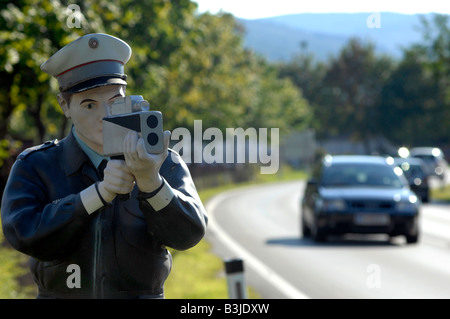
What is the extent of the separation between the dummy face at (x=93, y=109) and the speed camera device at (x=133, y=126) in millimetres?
335

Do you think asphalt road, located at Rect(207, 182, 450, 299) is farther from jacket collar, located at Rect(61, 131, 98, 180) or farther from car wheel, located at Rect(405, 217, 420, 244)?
jacket collar, located at Rect(61, 131, 98, 180)

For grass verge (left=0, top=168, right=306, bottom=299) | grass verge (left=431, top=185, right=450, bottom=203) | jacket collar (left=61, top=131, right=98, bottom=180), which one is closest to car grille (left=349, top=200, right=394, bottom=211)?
grass verge (left=0, top=168, right=306, bottom=299)

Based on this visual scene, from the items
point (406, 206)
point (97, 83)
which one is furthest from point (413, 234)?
point (97, 83)

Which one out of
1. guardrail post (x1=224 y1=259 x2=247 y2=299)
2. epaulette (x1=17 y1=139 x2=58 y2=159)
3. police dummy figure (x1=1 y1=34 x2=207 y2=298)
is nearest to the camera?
police dummy figure (x1=1 y1=34 x2=207 y2=298)

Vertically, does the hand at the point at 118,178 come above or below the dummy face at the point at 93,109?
below

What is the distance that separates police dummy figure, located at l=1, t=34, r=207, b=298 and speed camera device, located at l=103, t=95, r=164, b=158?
206mm

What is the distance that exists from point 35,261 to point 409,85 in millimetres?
104388

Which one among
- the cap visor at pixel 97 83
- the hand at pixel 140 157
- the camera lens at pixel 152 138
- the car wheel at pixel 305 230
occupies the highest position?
the cap visor at pixel 97 83

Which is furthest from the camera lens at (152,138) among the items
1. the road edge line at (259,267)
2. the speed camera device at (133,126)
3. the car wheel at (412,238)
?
the car wheel at (412,238)

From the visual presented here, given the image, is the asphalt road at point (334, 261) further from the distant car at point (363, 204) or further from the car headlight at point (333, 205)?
the car headlight at point (333, 205)

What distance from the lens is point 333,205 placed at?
1700 cm

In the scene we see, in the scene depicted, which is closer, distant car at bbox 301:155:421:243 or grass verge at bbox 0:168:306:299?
grass verge at bbox 0:168:306:299

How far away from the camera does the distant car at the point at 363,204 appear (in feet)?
55.5

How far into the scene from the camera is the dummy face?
3.02 metres
